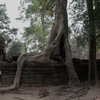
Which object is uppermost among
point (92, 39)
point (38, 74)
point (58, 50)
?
point (92, 39)

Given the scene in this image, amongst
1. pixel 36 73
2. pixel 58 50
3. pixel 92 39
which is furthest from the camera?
pixel 92 39

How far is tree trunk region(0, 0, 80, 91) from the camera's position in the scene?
16.9 ft

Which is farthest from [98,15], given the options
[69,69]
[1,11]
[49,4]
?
[1,11]

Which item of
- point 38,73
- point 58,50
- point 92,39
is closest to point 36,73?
point 38,73

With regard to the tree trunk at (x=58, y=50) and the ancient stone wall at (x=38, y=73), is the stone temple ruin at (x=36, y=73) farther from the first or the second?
the tree trunk at (x=58, y=50)

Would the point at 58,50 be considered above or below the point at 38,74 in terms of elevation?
above

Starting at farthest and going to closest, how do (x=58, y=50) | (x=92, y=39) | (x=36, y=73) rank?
Result: (x=92, y=39) < (x=58, y=50) < (x=36, y=73)

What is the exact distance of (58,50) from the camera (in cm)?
597

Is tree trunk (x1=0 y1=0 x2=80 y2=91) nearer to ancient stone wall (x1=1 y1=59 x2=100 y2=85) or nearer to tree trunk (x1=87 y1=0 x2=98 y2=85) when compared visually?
ancient stone wall (x1=1 y1=59 x2=100 y2=85)

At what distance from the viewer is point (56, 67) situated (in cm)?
582

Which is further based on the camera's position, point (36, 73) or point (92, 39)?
point (92, 39)

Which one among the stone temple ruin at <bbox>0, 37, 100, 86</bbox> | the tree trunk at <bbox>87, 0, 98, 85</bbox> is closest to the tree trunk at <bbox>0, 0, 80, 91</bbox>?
the stone temple ruin at <bbox>0, 37, 100, 86</bbox>

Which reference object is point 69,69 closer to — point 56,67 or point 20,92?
point 56,67

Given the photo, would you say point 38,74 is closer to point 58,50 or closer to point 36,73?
point 36,73
